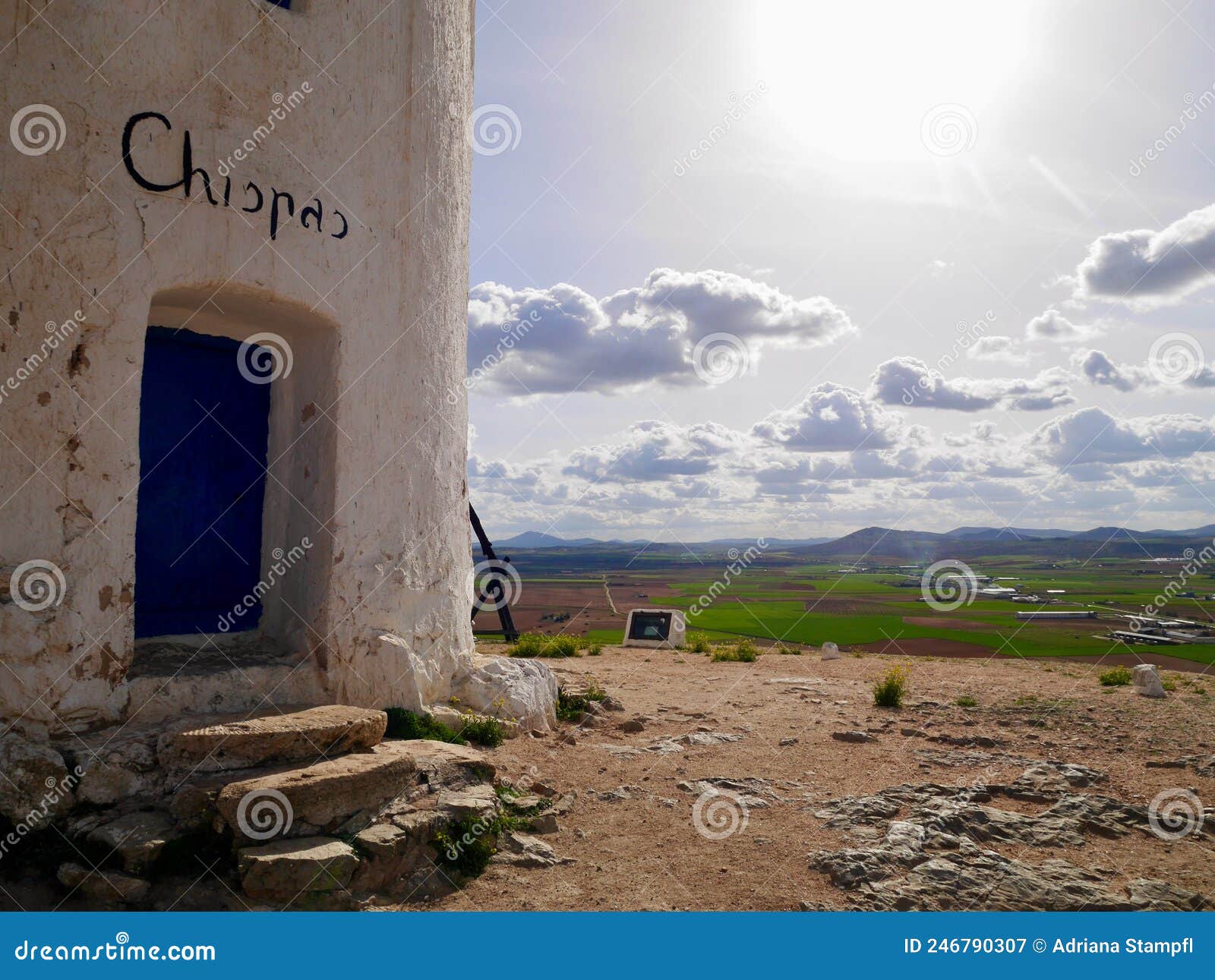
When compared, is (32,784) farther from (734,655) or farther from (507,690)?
(734,655)

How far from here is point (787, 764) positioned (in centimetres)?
736

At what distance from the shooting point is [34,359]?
16.5ft

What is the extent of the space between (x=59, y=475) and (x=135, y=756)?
1.89 m

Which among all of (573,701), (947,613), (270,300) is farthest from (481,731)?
(947,613)

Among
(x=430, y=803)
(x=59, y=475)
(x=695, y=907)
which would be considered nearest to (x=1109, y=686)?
(x=695, y=907)

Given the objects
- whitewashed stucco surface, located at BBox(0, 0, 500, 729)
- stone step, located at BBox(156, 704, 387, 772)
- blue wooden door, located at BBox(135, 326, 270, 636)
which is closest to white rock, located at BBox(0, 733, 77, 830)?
whitewashed stucco surface, located at BBox(0, 0, 500, 729)

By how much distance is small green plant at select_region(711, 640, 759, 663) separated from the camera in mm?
14245

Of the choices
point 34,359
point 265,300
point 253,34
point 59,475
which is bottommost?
point 59,475

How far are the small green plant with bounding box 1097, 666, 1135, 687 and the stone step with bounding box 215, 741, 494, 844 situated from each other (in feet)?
34.2

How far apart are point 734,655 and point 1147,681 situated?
20.7 feet

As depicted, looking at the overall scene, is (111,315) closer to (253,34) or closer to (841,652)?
(253,34)

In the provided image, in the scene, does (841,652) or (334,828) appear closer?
(334,828)

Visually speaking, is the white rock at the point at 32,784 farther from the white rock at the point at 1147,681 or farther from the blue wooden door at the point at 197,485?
the white rock at the point at 1147,681

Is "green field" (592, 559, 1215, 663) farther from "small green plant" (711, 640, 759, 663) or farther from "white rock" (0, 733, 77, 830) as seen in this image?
"white rock" (0, 733, 77, 830)
